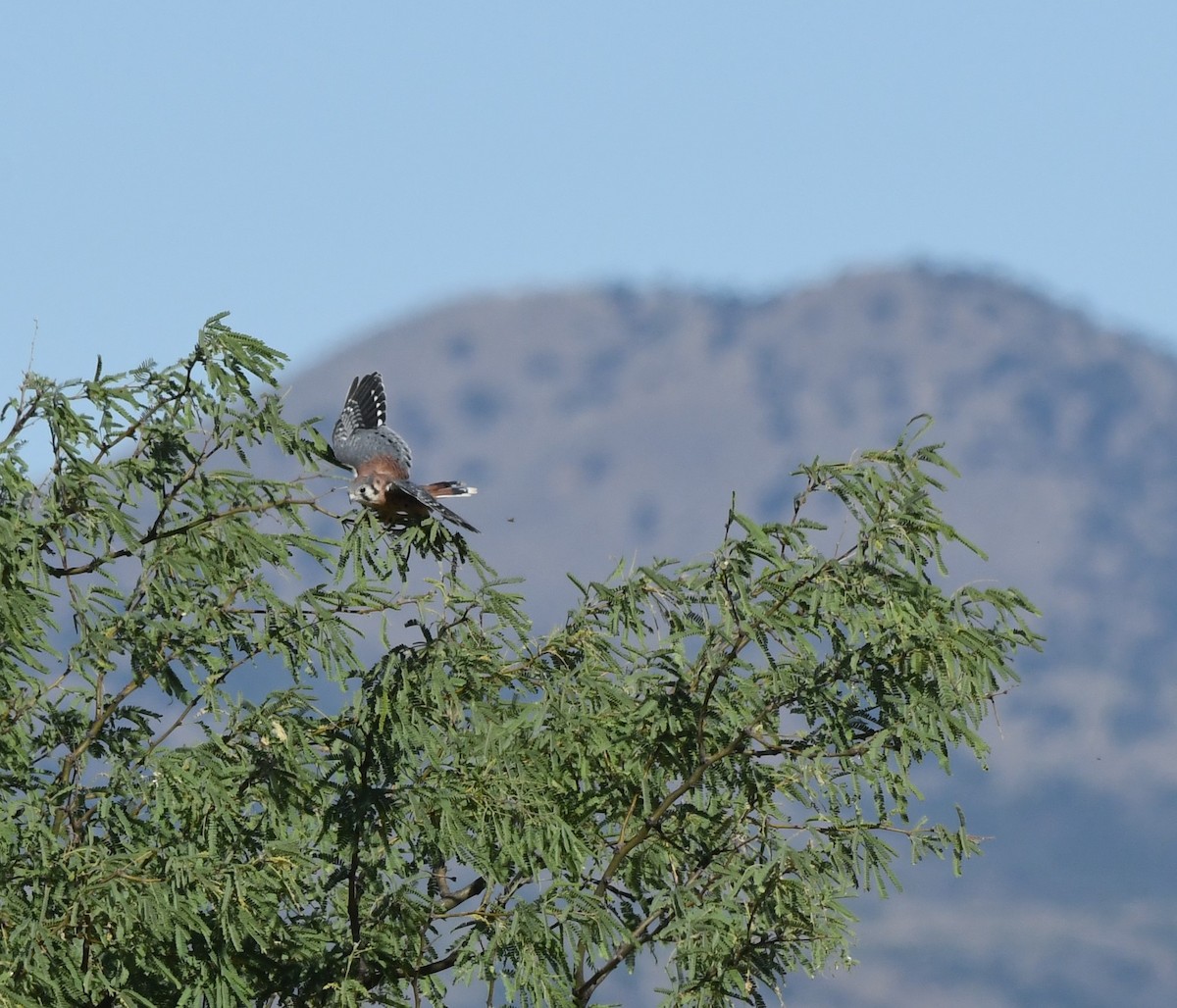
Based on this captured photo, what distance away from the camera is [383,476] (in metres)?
14.6

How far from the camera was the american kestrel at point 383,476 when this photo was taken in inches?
558

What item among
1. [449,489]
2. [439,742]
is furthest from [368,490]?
[439,742]

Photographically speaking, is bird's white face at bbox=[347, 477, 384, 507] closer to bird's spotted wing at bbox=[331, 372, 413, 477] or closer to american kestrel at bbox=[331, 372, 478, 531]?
american kestrel at bbox=[331, 372, 478, 531]

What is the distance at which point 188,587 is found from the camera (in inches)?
626

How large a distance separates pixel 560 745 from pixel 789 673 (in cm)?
170

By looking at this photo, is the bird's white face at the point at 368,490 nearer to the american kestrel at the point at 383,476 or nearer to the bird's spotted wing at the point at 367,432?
the american kestrel at the point at 383,476

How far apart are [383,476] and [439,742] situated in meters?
1.92

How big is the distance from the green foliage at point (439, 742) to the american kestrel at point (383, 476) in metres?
0.22

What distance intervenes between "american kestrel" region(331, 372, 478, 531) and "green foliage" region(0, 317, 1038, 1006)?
0.22 meters

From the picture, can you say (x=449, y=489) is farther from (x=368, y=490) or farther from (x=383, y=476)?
(x=368, y=490)

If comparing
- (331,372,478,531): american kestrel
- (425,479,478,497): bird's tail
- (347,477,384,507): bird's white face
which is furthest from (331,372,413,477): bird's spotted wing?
(347,477,384,507): bird's white face

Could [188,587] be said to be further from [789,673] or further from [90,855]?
[789,673]

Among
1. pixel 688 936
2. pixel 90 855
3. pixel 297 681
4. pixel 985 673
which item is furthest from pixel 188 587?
pixel 985 673

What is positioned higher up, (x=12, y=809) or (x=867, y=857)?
(x=867, y=857)
